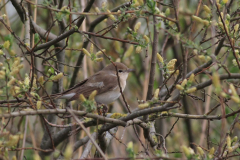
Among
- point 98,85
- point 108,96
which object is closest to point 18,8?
point 98,85

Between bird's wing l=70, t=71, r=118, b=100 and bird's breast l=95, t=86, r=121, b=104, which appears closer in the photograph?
bird's wing l=70, t=71, r=118, b=100

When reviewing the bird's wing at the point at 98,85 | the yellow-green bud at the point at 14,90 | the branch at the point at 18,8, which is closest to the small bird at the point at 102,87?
the bird's wing at the point at 98,85

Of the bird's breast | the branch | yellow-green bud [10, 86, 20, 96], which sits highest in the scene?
the branch

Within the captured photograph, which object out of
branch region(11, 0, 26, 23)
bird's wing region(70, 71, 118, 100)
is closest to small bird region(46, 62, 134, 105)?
bird's wing region(70, 71, 118, 100)

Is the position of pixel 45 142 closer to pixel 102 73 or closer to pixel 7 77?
pixel 102 73

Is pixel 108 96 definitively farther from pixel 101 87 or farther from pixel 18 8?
pixel 18 8

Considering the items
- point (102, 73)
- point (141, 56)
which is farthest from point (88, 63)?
point (141, 56)

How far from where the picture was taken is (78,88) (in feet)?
15.6

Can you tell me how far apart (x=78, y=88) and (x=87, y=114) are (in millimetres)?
2260

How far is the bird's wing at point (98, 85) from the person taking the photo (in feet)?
15.6

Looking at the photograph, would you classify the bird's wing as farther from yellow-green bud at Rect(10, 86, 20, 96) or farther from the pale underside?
yellow-green bud at Rect(10, 86, 20, 96)

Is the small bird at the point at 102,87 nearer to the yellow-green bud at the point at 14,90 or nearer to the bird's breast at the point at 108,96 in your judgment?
the bird's breast at the point at 108,96

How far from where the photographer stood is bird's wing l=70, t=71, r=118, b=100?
15.6ft

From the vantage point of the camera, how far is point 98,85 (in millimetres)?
5020
